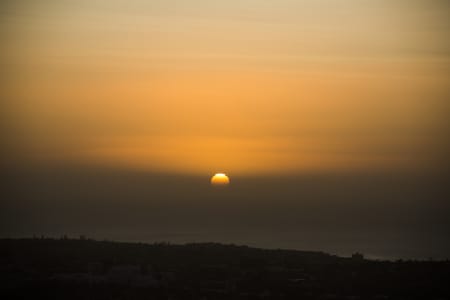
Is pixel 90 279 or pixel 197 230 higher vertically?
pixel 197 230

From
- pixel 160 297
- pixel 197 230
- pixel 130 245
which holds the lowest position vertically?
pixel 160 297

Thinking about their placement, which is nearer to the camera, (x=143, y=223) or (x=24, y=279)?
(x=24, y=279)

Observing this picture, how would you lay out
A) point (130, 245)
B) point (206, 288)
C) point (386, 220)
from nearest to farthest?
point (206, 288) < point (130, 245) < point (386, 220)

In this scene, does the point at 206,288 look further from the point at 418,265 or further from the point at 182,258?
the point at 418,265

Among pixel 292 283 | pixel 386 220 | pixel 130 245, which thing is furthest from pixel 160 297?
pixel 386 220

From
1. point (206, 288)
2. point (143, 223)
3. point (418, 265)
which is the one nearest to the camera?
point (206, 288)

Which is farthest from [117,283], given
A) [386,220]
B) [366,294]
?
[386,220]

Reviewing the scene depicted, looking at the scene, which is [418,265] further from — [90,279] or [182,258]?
[90,279]
